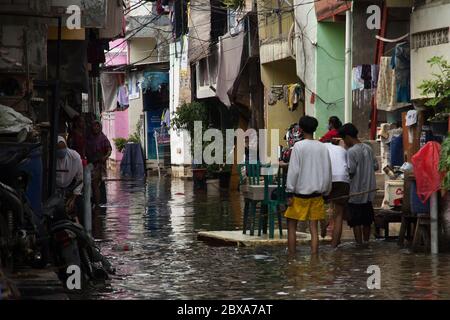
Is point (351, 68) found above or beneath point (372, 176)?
above

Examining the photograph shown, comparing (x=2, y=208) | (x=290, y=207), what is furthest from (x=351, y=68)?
(x=2, y=208)

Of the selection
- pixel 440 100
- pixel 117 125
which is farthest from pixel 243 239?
pixel 117 125

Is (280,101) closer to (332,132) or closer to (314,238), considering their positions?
(332,132)

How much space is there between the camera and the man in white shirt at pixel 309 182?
14656 mm

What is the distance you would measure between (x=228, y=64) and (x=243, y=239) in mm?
18781

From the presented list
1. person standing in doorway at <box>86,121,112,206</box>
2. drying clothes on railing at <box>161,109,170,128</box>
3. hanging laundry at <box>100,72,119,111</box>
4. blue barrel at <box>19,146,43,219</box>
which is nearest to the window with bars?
person standing in doorway at <box>86,121,112,206</box>

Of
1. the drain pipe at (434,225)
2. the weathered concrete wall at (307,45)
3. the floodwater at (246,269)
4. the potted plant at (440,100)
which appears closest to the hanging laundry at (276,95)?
the weathered concrete wall at (307,45)

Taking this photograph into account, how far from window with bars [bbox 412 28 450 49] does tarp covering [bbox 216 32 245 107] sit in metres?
14.2

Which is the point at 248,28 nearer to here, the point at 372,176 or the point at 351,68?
the point at 351,68

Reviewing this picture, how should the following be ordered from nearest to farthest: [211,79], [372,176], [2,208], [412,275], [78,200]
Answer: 1. [2,208]
2. [412,275]
3. [372,176]
4. [78,200]
5. [211,79]

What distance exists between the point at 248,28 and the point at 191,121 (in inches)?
279

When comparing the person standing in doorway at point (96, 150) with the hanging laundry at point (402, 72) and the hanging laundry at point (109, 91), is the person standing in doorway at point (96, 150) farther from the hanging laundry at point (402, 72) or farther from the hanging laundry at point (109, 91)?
the hanging laundry at point (109, 91)

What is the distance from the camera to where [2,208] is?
11.0 m

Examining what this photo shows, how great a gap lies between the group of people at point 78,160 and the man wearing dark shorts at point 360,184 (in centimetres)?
411
